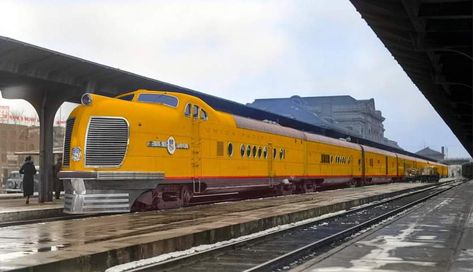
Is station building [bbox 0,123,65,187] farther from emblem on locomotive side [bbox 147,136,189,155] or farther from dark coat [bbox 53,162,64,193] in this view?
emblem on locomotive side [bbox 147,136,189,155]

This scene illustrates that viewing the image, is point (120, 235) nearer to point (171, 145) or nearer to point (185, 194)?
point (171, 145)

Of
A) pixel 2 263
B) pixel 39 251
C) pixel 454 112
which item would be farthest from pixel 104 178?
pixel 454 112

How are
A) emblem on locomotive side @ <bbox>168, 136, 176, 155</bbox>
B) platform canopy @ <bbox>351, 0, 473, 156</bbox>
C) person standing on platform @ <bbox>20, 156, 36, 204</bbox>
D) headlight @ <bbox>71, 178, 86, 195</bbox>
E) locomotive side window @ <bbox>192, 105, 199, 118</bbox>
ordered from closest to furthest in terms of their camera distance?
1. platform canopy @ <bbox>351, 0, 473, 156</bbox>
2. headlight @ <bbox>71, 178, 86, 195</bbox>
3. emblem on locomotive side @ <bbox>168, 136, 176, 155</bbox>
4. locomotive side window @ <bbox>192, 105, 199, 118</bbox>
5. person standing on platform @ <bbox>20, 156, 36, 204</bbox>

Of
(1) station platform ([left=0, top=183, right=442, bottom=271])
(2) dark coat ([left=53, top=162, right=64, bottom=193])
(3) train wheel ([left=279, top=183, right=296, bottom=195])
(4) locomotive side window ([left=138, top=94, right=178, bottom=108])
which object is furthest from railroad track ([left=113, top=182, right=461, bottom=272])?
(2) dark coat ([left=53, top=162, right=64, bottom=193])

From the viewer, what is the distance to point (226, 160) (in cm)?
1983

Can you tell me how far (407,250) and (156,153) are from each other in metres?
7.76

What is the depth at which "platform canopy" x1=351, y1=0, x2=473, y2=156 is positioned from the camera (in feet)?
44.7

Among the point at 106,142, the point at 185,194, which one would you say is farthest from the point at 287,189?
the point at 106,142

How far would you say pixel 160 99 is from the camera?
1753 cm

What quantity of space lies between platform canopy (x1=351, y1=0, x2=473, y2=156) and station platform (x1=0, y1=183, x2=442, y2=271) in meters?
6.09

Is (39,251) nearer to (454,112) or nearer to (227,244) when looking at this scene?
(227,244)

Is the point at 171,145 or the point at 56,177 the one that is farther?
the point at 56,177

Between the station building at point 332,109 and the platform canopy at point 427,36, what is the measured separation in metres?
84.6

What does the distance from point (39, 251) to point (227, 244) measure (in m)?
4.24
